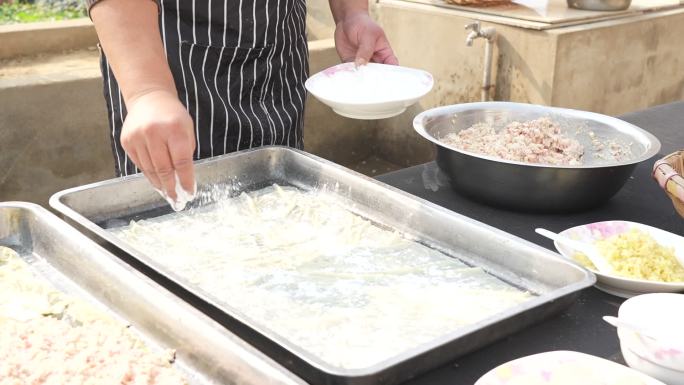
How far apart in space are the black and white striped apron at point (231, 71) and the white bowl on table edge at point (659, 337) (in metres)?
1.18

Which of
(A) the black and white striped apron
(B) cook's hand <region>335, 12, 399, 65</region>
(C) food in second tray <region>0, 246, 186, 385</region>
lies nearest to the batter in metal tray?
(C) food in second tray <region>0, 246, 186, 385</region>

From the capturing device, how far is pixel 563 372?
38.3 inches

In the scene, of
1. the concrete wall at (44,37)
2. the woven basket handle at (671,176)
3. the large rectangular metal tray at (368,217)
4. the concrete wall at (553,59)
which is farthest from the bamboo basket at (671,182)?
the concrete wall at (44,37)

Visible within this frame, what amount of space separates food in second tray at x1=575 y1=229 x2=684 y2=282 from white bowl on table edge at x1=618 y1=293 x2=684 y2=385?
16 cm

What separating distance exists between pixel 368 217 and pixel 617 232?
50 cm

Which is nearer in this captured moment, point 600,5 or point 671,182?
point 671,182

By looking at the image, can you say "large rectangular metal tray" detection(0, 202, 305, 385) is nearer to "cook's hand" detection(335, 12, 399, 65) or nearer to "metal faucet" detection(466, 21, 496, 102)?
"cook's hand" detection(335, 12, 399, 65)

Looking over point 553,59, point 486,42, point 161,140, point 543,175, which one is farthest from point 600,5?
point 161,140

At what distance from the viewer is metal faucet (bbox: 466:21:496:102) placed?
12.8ft

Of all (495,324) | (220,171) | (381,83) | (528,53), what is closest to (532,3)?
(528,53)

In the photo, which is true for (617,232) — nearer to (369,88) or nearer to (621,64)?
(369,88)

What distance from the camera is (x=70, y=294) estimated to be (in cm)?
130

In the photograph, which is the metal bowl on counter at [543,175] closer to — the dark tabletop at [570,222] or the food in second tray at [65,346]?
the dark tabletop at [570,222]

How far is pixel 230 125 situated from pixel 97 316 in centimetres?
86
